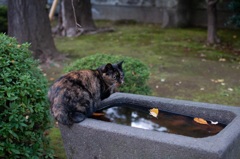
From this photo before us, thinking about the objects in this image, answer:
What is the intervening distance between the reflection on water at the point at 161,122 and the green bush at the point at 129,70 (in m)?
1.22

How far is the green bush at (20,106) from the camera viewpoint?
309 centimetres

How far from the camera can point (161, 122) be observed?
354 centimetres

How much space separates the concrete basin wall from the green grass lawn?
3.13ft

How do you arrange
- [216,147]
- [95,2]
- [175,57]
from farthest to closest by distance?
1. [95,2]
2. [175,57]
3. [216,147]

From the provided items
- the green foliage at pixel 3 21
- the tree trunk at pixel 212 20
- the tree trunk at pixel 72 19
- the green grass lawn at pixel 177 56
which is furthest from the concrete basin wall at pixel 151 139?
the tree trunk at pixel 72 19

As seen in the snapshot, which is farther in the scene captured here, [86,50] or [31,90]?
[86,50]

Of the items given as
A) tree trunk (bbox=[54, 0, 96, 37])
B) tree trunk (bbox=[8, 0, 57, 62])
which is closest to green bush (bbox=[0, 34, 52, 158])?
tree trunk (bbox=[8, 0, 57, 62])

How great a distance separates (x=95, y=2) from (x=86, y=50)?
7.70 metres

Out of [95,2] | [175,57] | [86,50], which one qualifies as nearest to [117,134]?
[175,57]

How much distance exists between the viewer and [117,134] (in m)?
3.00

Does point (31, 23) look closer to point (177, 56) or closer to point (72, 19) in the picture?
point (177, 56)

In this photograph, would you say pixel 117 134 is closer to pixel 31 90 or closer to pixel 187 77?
pixel 31 90

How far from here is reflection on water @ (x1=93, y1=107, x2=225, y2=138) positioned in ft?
10.9

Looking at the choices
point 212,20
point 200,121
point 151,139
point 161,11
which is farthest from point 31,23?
point 161,11
